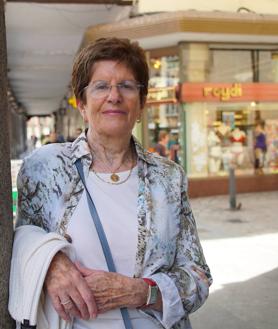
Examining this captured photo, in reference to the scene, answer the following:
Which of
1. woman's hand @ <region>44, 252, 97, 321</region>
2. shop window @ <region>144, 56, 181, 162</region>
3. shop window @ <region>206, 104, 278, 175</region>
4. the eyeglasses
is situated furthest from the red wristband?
shop window @ <region>206, 104, 278, 175</region>

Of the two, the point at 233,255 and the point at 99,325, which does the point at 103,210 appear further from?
the point at 233,255

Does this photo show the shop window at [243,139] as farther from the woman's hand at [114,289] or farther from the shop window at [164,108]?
the woman's hand at [114,289]

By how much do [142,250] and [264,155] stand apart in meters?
12.7

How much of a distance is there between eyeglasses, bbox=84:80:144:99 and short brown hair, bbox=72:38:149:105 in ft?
0.11

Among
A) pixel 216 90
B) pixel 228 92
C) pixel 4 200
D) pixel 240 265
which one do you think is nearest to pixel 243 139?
pixel 228 92

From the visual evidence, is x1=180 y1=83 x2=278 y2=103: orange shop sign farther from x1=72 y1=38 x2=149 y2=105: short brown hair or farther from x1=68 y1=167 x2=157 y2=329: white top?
x1=68 y1=167 x2=157 y2=329: white top

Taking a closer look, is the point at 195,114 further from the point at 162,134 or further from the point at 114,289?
the point at 114,289

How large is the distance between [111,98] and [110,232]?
1.59 feet

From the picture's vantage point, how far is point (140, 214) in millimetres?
1762

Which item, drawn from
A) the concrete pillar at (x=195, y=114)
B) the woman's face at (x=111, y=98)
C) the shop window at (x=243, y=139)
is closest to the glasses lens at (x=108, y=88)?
the woman's face at (x=111, y=98)

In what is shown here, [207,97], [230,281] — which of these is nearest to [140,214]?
[230,281]

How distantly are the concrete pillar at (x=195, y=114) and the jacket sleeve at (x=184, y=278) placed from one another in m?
11.0

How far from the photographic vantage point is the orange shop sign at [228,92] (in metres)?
12.6

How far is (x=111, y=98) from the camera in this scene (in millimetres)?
1768
